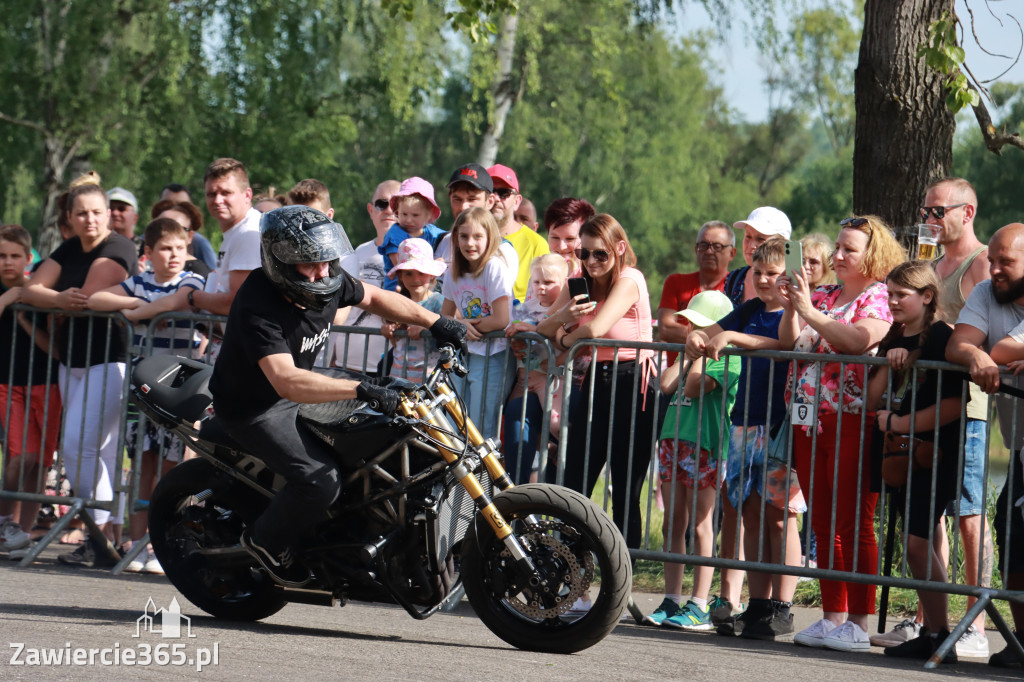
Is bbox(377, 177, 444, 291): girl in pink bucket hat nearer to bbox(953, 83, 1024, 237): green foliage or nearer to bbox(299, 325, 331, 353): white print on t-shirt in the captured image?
bbox(299, 325, 331, 353): white print on t-shirt

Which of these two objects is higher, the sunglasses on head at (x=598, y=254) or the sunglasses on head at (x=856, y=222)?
the sunglasses on head at (x=856, y=222)

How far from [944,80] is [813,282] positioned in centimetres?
269

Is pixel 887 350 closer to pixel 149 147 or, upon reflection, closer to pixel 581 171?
pixel 149 147

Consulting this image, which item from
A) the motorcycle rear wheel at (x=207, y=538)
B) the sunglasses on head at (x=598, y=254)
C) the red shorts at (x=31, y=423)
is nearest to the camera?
the motorcycle rear wheel at (x=207, y=538)

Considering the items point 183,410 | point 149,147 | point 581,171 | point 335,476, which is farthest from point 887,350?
point 581,171

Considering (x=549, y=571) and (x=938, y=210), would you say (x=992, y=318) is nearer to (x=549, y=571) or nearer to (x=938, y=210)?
(x=938, y=210)

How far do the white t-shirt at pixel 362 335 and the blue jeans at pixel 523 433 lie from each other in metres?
0.88

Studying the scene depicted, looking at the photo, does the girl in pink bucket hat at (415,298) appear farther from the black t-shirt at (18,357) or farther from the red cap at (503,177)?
the black t-shirt at (18,357)

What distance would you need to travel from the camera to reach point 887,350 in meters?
6.60

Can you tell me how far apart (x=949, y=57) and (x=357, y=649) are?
17.1ft

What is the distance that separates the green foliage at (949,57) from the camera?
8188mm

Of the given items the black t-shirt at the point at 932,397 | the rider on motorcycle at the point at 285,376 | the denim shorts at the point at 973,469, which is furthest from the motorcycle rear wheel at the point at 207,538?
the denim shorts at the point at 973,469

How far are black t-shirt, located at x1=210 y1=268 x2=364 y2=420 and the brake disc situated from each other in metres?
1.26

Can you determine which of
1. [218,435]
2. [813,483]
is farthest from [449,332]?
[813,483]
